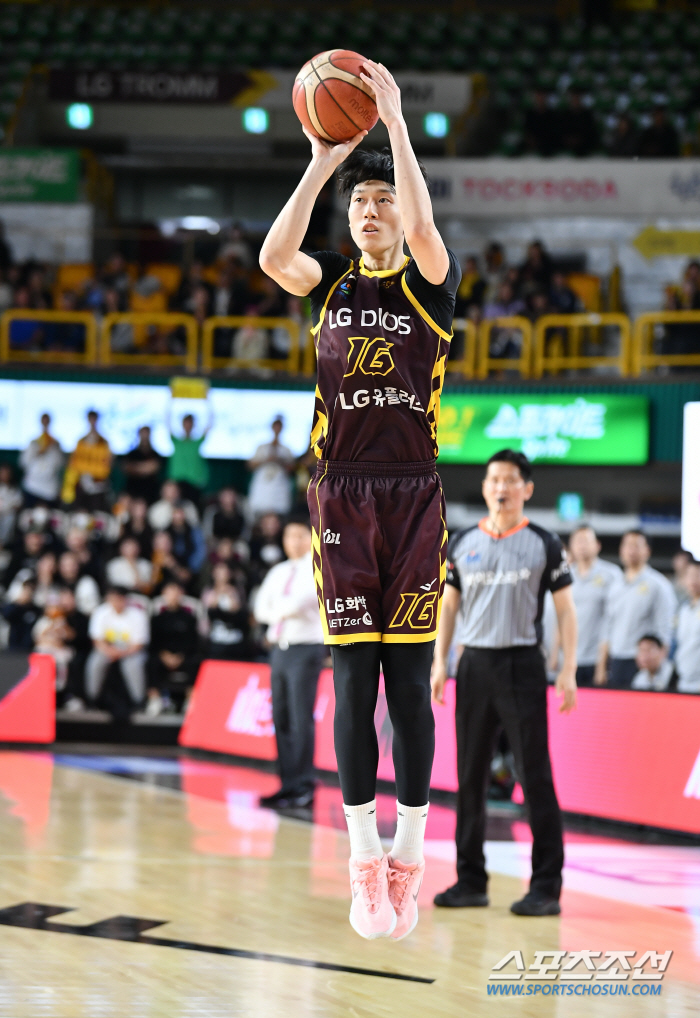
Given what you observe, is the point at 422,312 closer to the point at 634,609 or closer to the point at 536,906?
the point at 536,906

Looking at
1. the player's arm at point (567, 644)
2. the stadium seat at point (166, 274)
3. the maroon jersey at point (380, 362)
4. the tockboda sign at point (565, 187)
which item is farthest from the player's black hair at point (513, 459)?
the stadium seat at point (166, 274)

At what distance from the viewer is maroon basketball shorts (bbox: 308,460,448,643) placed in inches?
163

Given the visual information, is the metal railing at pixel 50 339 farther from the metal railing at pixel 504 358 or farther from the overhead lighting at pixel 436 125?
the overhead lighting at pixel 436 125

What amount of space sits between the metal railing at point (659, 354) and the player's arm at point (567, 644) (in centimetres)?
897

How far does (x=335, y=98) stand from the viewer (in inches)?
157

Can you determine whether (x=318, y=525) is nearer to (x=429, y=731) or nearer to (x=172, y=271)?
(x=429, y=731)

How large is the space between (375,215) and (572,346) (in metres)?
12.4

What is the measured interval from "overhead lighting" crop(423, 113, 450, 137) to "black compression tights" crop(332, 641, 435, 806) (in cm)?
1755

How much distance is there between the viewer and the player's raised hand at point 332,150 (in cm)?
405

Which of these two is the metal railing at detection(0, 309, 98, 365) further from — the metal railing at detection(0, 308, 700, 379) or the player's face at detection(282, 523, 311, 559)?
the player's face at detection(282, 523, 311, 559)

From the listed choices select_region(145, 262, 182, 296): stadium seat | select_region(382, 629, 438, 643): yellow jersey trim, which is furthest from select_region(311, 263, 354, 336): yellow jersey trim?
select_region(145, 262, 182, 296): stadium seat

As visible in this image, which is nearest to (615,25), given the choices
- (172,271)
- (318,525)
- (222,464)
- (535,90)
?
(535,90)

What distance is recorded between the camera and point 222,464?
18859 millimetres

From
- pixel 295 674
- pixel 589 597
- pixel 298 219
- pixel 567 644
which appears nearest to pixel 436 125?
pixel 589 597
